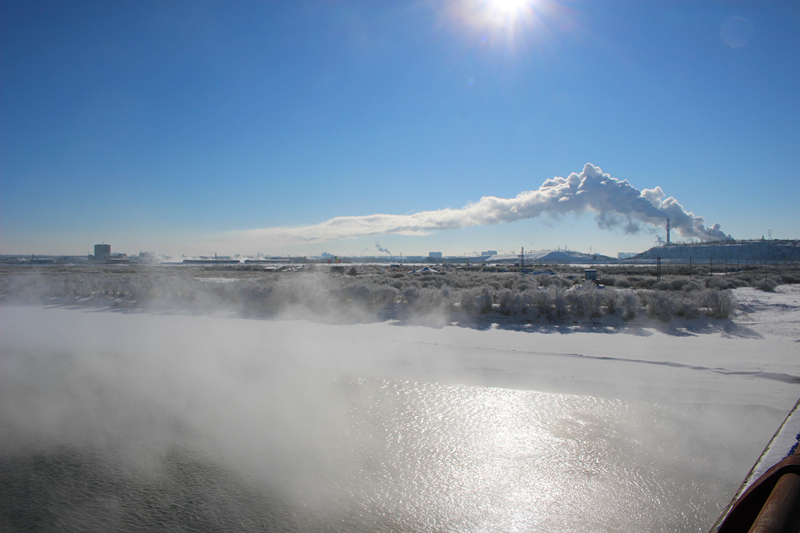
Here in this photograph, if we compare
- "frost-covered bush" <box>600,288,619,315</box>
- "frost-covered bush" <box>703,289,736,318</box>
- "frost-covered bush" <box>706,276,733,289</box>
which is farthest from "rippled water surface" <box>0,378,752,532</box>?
"frost-covered bush" <box>706,276,733,289</box>

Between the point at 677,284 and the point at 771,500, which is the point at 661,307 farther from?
the point at 771,500

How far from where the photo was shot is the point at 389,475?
4.61 metres

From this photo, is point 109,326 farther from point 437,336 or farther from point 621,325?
point 621,325

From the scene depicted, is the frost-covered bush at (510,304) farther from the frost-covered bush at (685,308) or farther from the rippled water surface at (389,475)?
the rippled water surface at (389,475)

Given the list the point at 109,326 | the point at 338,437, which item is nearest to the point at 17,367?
the point at 109,326

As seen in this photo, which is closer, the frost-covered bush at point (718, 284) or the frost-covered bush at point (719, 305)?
the frost-covered bush at point (719, 305)

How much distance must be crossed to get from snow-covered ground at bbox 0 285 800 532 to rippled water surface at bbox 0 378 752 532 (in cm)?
2

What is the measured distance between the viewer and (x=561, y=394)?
23.5 feet

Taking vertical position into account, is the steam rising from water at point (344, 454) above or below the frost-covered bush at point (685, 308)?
below

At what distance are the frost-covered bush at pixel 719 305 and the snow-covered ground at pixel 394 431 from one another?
6.34ft

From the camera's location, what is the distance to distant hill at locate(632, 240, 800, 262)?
7819 cm

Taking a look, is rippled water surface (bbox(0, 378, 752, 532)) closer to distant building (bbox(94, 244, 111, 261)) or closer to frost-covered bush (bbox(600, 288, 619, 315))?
frost-covered bush (bbox(600, 288, 619, 315))

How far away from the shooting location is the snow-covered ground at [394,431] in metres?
4.09

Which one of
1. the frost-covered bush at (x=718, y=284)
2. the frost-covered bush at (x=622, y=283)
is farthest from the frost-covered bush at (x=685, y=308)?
the frost-covered bush at (x=622, y=283)
